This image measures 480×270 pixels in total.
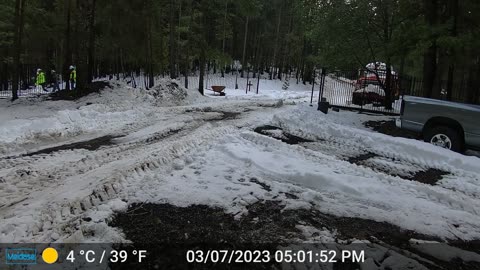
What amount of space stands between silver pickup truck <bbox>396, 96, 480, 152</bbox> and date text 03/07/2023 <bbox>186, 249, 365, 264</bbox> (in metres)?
6.63

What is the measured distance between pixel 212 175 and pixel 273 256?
263cm

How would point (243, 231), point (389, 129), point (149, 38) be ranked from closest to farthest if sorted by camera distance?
point (243, 231), point (389, 129), point (149, 38)

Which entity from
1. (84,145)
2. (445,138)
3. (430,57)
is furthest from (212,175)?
(430,57)

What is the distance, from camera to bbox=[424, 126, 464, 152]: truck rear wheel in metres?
9.09

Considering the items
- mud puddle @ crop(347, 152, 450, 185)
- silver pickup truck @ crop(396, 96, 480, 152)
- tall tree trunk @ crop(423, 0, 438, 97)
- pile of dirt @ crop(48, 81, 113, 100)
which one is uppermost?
tall tree trunk @ crop(423, 0, 438, 97)

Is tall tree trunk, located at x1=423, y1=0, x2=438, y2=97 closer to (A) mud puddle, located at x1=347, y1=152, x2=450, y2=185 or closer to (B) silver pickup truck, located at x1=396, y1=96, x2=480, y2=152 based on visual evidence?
(B) silver pickup truck, located at x1=396, y1=96, x2=480, y2=152

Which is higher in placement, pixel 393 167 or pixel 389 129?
pixel 389 129

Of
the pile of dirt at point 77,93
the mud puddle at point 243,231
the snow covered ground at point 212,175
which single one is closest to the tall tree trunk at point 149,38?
the pile of dirt at point 77,93

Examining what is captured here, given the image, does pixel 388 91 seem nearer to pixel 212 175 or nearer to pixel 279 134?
pixel 279 134

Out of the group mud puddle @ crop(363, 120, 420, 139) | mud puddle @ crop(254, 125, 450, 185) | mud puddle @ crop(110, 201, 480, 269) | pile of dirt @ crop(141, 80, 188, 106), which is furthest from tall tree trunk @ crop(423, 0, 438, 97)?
pile of dirt @ crop(141, 80, 188, 106)

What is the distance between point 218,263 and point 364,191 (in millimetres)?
3095

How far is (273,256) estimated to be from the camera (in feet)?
12.3

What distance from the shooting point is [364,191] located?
19.1ft

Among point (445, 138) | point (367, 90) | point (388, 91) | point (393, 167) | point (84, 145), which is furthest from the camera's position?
point (367, 90)
